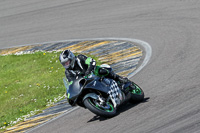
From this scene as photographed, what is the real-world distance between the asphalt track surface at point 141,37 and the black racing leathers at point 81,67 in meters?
1.07

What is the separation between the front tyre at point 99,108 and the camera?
8422mm

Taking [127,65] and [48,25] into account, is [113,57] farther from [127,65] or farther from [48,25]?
[48,25]

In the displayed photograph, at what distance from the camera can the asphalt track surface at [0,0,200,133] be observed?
822 centimetres

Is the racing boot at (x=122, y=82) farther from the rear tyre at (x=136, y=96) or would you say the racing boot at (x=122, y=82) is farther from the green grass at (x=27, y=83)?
the green grass at (x=27, y=83)

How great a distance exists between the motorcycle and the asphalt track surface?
0.27 m

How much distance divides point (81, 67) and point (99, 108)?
1018mm

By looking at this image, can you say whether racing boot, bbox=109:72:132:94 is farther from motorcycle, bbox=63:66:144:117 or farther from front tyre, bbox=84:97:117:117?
front tyre, bbox=84:97:117:117

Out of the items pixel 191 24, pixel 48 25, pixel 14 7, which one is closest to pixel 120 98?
pixel 191 24

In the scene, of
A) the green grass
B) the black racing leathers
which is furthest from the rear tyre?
the green grass

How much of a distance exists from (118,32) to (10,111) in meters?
5.29

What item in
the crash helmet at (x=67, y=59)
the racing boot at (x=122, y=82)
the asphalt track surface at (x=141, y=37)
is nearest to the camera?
the asphalt track surface at (x=141, y=37)

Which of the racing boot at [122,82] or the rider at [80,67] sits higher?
the rider at [80,67]

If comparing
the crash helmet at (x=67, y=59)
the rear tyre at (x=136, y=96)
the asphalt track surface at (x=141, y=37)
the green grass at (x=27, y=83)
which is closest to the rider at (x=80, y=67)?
the crash helmet at (x=67, y=59)

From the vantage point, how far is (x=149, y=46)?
13227 mm
